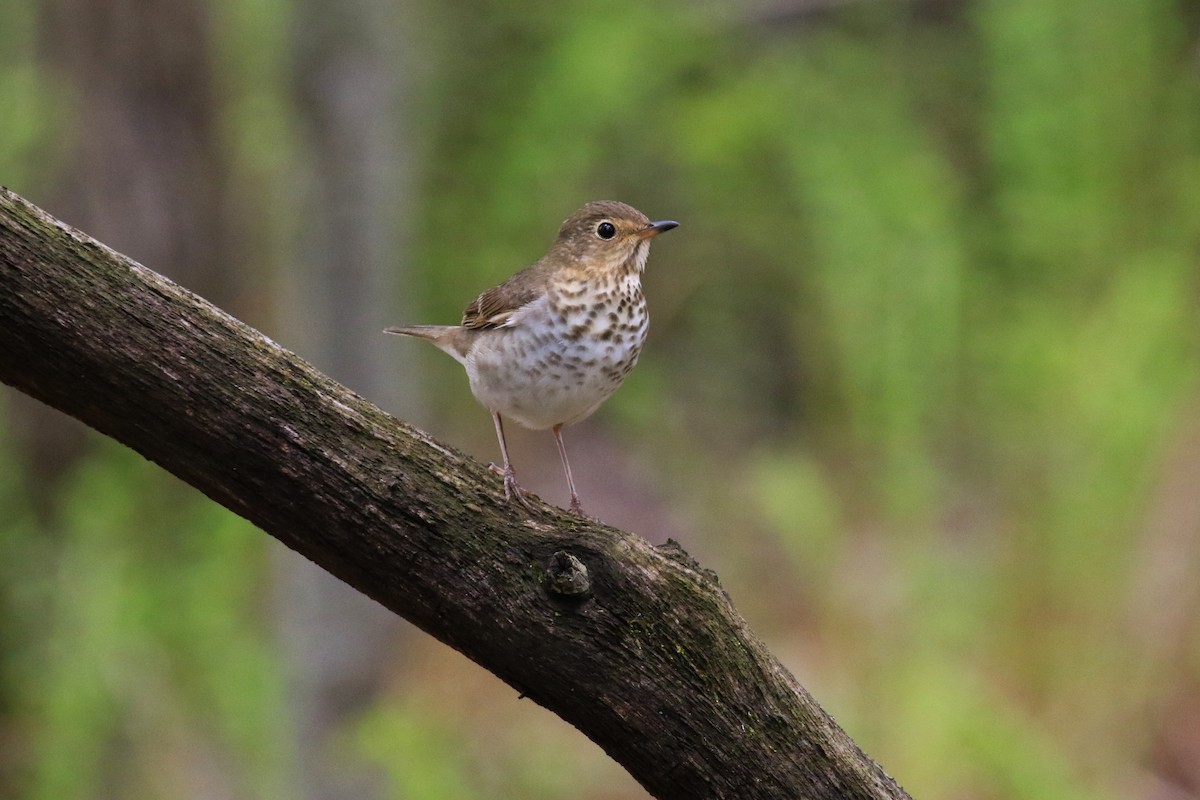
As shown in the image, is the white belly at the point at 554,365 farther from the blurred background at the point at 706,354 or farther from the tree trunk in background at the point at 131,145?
the tree trunk in background at the point at 131,145

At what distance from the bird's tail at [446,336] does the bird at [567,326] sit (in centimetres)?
2

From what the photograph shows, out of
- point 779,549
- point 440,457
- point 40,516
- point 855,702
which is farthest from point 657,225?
point 40,516

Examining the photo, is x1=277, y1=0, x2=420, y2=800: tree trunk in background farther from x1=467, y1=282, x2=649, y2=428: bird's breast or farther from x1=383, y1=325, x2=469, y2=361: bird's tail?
x1=467, y1=282, x2=649, y2=428: bird's breast

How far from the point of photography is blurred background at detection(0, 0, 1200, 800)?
15.2 feet

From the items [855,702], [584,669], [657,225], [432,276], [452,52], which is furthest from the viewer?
[452,52]

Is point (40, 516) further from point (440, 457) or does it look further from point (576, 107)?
point (440, 457)

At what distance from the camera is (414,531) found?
210cm

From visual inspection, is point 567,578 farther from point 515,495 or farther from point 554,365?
point 554,365

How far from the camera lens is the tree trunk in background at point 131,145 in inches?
259

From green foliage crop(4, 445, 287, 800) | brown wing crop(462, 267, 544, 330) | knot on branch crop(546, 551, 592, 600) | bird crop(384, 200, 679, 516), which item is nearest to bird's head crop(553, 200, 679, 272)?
bird crop(384, 200, 679, 516)

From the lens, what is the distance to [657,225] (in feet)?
11.5

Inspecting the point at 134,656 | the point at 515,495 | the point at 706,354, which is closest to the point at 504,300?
the point at 515,495

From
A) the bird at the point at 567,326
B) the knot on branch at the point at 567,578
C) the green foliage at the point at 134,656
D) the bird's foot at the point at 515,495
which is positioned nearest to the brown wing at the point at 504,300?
the bird at the point at 567,326

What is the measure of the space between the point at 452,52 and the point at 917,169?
2.70m
